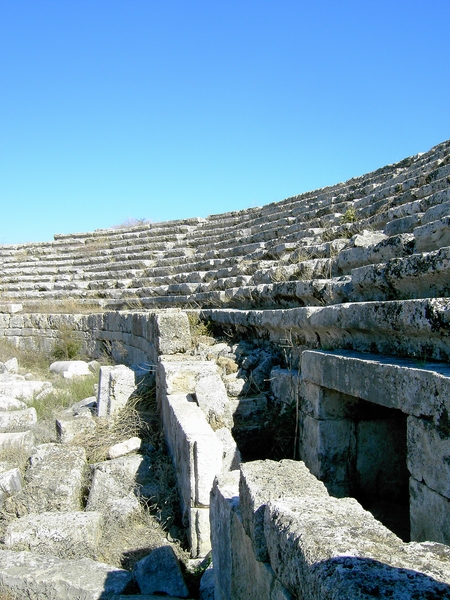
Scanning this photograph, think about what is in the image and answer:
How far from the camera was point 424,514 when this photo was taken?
2.59 metres

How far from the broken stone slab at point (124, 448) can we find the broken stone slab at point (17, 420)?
1.61 meters

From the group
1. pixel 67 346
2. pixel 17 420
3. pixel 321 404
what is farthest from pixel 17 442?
pixel 67 346

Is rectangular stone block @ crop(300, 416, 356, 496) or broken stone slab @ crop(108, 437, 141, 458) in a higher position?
rectangular stone block @ crop(300, 416, 356, 496)

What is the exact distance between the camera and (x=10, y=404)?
23.3 feet

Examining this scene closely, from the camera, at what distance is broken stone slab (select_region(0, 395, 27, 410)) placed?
7.05 m

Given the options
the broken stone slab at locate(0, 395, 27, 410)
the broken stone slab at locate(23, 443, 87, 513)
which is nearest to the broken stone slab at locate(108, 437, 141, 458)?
the broken stone slab at locate(23, 443, 87, 513)

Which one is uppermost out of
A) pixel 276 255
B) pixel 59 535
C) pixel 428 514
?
pixel 276 255

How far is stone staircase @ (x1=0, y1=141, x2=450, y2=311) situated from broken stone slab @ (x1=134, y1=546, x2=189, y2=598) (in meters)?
2.28

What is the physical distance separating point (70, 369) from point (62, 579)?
6734 millimetres

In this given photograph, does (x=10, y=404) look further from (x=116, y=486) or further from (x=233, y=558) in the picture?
(x=233, y=558)

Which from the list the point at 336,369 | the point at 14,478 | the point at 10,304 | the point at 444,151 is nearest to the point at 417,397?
the point at 336,369

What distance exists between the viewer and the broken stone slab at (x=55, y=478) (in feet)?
14.2

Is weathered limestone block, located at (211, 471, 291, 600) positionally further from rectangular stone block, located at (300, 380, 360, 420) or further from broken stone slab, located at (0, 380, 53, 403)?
broken stone slab, located at (0, 380, 53, 403)

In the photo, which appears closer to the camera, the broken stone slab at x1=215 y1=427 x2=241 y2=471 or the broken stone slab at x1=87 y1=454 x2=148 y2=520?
the broken stone slab at x1=215 y1=427 x2=241 y2=471
